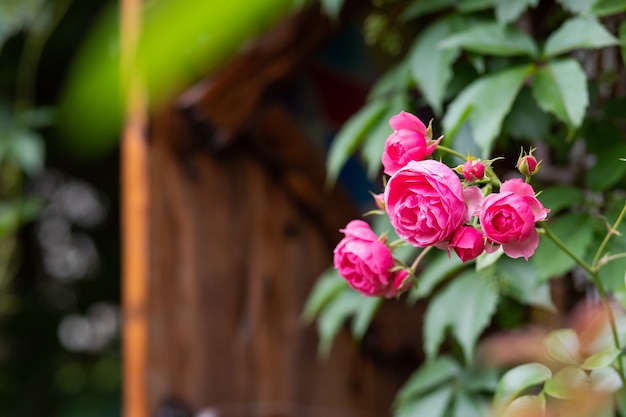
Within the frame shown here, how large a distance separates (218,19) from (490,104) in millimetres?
465

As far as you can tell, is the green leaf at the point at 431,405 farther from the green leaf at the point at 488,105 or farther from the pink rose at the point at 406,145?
the pink rose at the point at 406,145

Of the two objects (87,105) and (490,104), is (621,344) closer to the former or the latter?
(490,104)

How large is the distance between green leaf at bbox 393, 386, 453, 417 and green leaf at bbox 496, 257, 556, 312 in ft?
0.49

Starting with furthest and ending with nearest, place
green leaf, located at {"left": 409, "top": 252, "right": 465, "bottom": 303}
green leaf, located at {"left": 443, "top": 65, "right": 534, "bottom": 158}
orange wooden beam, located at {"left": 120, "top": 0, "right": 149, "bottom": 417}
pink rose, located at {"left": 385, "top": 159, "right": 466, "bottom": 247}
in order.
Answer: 1. orange wooden beam, located at {"left": 120, "top": 0, "right": 149, "bottom": 417}
2. green leaf, located at {"left": 409, "top": 252, "right": 465, "bottom": 303}
3. green leaf, located at {"left": 443, "top": 65, "right": 534, "bottom": 158}
4. pink rose, located at {"left": 385, "top": 159, "right": 466, "bottom": 247}

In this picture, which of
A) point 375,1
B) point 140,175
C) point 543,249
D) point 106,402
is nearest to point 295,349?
point 140,175

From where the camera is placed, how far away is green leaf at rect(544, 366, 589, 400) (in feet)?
1.74

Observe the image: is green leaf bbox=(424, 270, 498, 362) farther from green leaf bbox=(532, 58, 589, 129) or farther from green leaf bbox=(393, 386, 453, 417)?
green leaf bbox=(532, 58, 589, 129)

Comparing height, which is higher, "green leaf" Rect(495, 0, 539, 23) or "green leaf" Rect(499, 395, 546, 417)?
"green leaf" Rect(495, 0, 539, 23)

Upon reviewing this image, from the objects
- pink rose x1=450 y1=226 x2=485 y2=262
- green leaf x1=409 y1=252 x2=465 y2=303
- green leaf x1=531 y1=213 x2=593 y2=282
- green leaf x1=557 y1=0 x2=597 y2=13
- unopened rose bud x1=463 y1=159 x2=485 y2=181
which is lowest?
green leaf x1=409 y1=252 x2=465 y2=303

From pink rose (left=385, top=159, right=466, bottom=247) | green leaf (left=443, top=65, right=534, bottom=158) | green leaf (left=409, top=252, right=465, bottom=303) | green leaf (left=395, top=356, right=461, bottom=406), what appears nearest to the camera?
pink rose (left=385, top=159, right=466, bottom=247)

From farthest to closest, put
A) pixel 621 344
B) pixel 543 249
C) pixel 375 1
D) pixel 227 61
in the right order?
pixel 227 61 → pixel 375 1 → pixel 543 249 → pixel 621 344

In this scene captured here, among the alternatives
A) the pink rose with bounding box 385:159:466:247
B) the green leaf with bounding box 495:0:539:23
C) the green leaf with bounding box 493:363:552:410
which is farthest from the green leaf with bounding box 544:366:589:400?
the green leaf with bounding box 495:0:539:23

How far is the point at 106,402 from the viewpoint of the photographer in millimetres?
2299

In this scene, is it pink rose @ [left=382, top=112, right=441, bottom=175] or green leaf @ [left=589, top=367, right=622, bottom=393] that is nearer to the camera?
pink rose @ [left=382, top=112, right=441, bottom=175]
